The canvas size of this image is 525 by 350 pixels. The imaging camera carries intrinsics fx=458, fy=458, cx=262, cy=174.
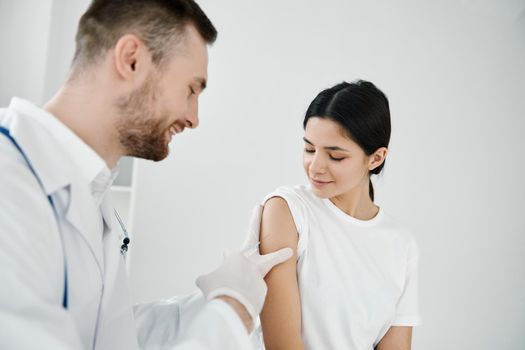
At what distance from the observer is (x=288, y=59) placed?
2785mm

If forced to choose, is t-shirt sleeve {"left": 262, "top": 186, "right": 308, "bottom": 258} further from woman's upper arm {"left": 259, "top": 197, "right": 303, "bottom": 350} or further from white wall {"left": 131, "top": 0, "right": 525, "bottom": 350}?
white wall {"left": 131, "top": 0, "right": 525, "bottom": 350}

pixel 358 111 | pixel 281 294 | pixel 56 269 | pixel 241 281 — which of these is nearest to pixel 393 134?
pixel 358 111

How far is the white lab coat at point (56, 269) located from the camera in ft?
2.04

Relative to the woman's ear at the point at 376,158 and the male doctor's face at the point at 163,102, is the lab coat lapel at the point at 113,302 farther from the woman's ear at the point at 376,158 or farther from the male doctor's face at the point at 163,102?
the woman's ear at the point at 376,158

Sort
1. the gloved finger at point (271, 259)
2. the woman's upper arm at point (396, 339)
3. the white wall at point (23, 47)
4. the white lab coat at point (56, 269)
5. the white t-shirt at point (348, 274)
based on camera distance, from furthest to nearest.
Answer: the white wall at point (23, 47) < the woman's upper arm at point (396, 339) < the white t-shirt at point (348, 274) < the gloved finger at point (271, 259) < the white lab coat at point (56, 269)

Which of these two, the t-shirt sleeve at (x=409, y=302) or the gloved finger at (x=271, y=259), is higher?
the gloved finger at (x=271, y=259)

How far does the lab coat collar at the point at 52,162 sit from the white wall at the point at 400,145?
69.4 inches

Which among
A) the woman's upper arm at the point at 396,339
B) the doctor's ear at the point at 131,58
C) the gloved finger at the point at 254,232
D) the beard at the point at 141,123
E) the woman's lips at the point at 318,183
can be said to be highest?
the doctor's ear at the point at 131,58

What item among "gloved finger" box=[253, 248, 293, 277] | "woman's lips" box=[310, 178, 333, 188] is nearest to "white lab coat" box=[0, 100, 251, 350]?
"gloved finger" box=[253, 248, 293, 277]

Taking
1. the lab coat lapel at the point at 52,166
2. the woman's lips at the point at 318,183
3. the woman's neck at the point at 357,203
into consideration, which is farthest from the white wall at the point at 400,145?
the lab coat lapel at the point at 52,166

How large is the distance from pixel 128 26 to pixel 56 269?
52cm

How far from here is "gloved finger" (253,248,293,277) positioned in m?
1.14

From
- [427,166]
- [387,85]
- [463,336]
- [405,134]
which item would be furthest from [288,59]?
[463,336]

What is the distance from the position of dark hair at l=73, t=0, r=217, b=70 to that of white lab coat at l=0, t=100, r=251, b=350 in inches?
7.8
